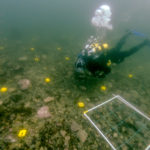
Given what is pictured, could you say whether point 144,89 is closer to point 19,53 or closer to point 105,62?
point 105,62

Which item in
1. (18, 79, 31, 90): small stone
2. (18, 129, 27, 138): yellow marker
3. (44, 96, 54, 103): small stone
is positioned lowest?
(18, 79, 31, 90): small stone

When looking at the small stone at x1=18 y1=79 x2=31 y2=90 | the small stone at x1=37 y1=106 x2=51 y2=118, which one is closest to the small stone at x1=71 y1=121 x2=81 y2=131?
the small stone at x1=37 y1=106 x2=51 y2=118

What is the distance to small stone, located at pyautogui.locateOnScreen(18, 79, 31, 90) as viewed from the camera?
411cm

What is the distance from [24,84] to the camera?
4.26 meters

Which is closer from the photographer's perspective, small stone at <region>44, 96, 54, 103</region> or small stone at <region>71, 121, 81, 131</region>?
small stone at <region>71, 121, 81, 131</region>

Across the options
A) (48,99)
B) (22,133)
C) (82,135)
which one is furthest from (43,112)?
(82,135)

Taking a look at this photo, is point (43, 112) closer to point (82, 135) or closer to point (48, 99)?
point (48, 99)

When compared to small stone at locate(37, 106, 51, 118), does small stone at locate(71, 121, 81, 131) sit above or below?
above

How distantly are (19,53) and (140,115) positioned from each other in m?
6.64

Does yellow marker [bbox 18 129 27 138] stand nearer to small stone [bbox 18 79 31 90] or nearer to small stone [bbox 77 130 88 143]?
small stone [bbox 77 130 88 143]

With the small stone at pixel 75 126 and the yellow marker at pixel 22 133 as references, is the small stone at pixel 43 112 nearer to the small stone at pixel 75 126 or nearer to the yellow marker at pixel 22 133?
the yellow marker at pixel 22 133

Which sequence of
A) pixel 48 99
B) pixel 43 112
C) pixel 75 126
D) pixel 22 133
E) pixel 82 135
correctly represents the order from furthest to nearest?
1. pixel 48 99
2. pixel 43 112
3. pixel 75 126
4. pixel 82 135
5. pixel 22 133

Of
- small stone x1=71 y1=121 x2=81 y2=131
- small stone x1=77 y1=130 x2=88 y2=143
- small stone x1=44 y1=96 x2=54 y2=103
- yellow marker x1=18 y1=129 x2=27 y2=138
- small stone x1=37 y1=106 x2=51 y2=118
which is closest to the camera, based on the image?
yellow marker x1=18 y1=129 x2=27 y2=138

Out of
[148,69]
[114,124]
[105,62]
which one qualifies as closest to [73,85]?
[105,62]
